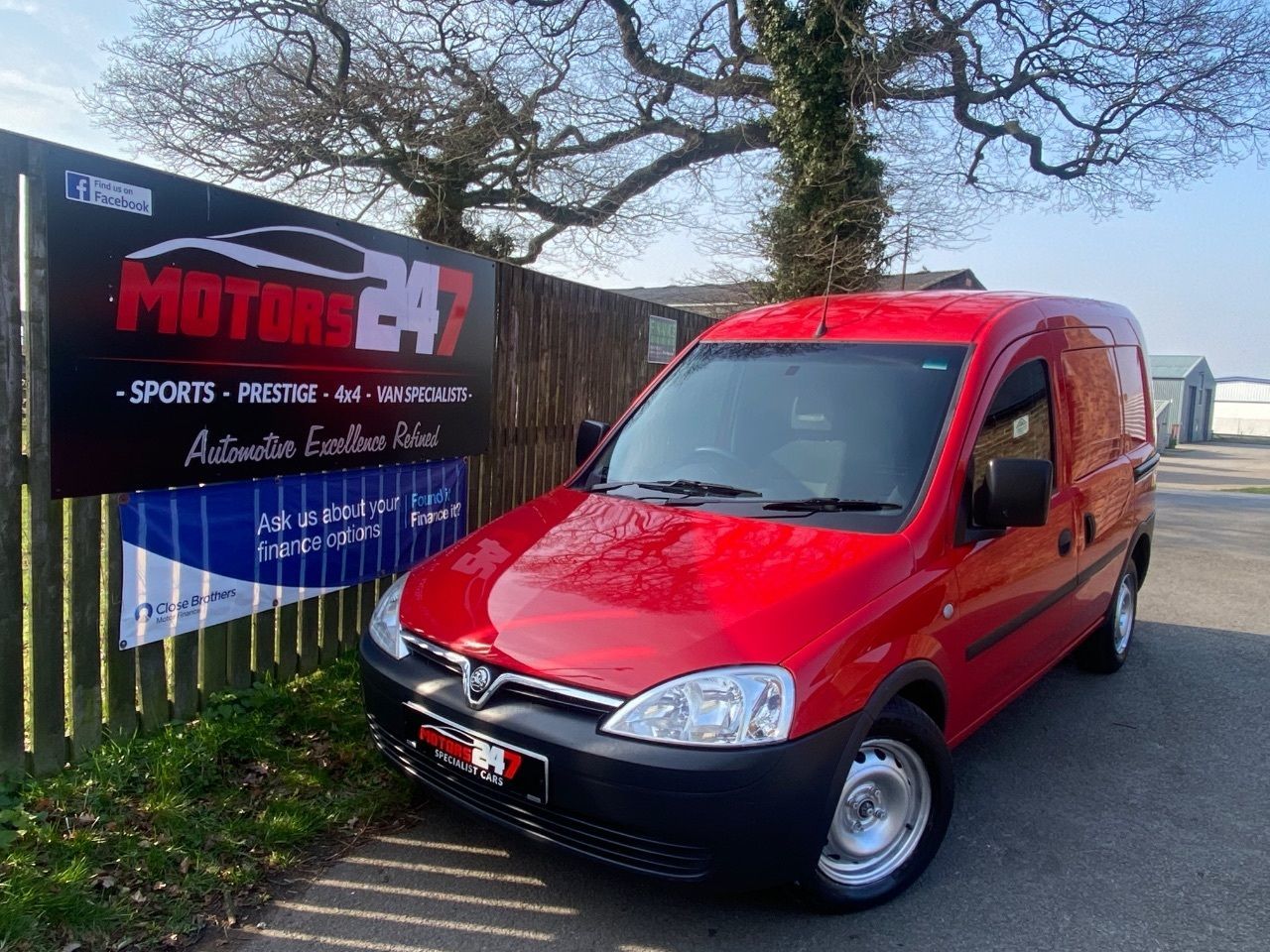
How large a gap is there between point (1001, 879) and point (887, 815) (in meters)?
0.55

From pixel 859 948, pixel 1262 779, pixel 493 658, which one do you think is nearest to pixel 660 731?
pixel 493 658

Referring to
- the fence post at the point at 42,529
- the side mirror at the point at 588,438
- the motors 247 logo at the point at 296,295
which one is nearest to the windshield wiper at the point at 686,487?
the side mirror at the point at 588,438

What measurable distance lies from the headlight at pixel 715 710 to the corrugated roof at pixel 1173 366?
5683cm

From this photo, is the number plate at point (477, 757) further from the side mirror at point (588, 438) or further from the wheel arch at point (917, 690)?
the side mirror at point (588, 438)

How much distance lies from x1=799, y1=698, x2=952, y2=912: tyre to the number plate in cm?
90

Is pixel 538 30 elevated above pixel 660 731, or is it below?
above

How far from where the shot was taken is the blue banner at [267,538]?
375 cm

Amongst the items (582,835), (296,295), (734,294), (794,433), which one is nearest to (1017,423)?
(794,433)

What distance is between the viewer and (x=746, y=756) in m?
2.47

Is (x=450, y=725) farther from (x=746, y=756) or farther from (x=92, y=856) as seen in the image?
(x=92, y=856)

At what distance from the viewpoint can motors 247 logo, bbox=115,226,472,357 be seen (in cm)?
365

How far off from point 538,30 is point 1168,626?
13.7m

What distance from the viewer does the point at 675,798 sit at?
247 cm

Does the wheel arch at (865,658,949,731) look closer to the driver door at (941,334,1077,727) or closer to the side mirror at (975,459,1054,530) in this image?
the driver door at (941,334,1077,727)
